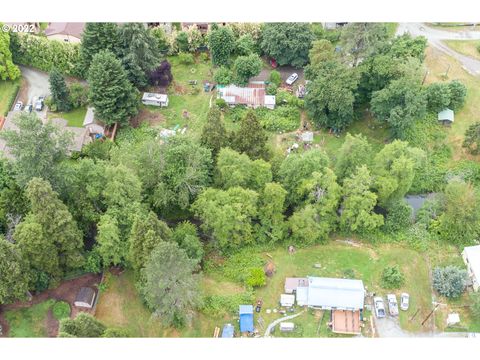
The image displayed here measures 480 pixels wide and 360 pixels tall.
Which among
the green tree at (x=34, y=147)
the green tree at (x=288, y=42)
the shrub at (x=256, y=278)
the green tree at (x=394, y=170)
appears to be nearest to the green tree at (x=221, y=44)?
the green tree at (x=288, y=42)

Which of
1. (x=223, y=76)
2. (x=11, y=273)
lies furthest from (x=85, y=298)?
(x=223, y=76)

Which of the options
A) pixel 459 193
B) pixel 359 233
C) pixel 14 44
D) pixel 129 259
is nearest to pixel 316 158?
pixel 359 233

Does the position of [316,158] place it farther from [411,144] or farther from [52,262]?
[52,262]

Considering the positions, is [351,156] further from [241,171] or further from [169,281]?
[169,281]

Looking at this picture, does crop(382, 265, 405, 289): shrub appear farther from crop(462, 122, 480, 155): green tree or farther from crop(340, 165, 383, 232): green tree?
crop(462, 122, 480, 155): green tree

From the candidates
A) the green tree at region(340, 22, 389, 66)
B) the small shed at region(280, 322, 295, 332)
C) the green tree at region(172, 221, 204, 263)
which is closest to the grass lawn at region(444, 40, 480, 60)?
the green tree at region(340, 22, 389, 66)

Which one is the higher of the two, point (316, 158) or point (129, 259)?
point (316, 158)

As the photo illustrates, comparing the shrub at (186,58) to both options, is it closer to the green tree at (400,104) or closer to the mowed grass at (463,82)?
the green tree at (400,104)
